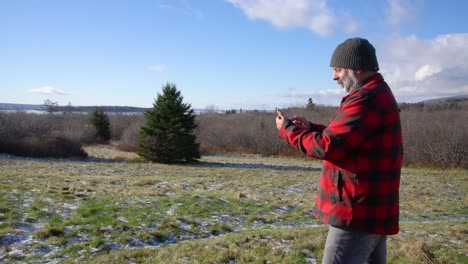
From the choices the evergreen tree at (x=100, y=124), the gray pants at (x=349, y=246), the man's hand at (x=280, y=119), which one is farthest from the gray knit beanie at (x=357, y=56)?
the evergreen tree at (x=100, y=124)

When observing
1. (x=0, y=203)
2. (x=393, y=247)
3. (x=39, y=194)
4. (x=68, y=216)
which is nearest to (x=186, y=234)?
(x=68, y=216)

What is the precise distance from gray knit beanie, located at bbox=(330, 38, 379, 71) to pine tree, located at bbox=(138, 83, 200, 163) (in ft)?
82.4

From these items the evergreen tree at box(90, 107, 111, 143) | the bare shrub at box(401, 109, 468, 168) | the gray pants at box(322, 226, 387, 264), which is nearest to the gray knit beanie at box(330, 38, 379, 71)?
the gray pants at box(322, 226, 387, 264)

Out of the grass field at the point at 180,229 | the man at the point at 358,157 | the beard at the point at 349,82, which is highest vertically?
the beard at the point at 349,82

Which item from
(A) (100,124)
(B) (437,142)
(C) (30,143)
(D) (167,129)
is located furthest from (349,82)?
(A) (100,124)

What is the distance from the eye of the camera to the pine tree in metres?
27.2

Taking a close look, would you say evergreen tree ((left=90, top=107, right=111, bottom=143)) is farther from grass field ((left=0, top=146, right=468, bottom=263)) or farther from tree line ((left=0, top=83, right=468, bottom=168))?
grass field ((left=0, top=146, right=468, bottom=263))

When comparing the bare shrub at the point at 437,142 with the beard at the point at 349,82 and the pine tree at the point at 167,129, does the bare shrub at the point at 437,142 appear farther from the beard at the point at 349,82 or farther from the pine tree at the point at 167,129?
the beard at the point at 349,82

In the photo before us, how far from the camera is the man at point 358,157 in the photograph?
220 cm

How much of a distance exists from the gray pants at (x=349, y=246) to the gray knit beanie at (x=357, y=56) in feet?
3.52

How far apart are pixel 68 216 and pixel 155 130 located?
19.9 meters

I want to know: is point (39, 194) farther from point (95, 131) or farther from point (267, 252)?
point (95, 131)

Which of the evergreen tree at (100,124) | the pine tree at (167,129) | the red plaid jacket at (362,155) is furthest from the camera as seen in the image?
the evergreen tree at (100,124)

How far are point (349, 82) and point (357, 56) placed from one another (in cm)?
19
